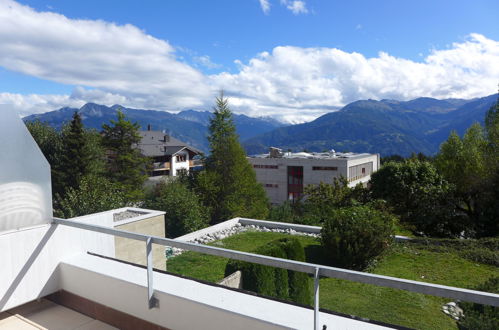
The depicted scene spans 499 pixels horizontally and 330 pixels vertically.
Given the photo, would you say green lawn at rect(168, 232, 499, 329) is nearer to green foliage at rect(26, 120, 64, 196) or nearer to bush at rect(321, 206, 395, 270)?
bush at rect(321, 206, 395, 270)

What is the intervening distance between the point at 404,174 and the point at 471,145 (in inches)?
545

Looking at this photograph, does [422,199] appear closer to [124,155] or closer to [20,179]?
[20,179]

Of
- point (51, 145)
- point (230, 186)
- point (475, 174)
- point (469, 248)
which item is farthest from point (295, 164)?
point (469, 248)

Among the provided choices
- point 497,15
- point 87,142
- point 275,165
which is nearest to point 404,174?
point 497,15

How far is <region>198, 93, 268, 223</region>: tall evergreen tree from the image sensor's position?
23406 mm

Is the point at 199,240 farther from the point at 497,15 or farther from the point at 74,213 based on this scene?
the point at 497,15

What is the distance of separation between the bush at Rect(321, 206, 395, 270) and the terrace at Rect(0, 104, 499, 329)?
5.51m

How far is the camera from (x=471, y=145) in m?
24.7

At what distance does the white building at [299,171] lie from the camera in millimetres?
40906

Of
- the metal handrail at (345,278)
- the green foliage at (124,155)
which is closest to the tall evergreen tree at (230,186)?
the green foliage at (124,155)

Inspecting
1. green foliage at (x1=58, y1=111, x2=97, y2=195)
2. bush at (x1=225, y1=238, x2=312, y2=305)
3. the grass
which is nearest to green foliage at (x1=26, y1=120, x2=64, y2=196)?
green foliage at (x1=58, y1=111, x2=97, y2=195)

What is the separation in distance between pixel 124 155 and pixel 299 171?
21322 mm

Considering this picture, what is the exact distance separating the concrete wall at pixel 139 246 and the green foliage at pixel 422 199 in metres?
9.82

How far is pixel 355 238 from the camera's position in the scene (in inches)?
314
